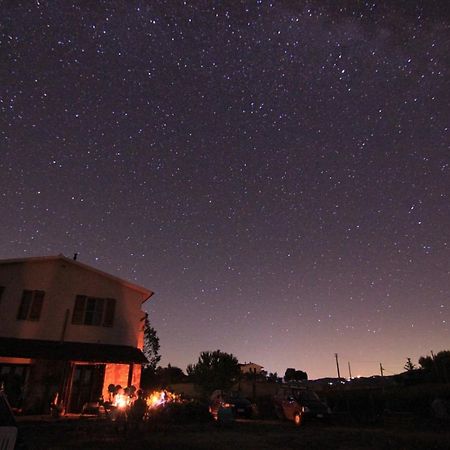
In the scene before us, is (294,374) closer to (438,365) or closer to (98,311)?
(438,365)

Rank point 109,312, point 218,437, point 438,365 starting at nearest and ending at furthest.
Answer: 1. point 218,437
2. point 109,312
3. point 438,365

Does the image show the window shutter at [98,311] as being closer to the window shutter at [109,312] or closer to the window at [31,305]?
the window shutter at [109,312]

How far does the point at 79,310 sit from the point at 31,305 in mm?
2412

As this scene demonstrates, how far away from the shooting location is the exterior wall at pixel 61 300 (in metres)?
20.7

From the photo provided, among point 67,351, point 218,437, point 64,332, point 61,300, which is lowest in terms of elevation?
point 218,437

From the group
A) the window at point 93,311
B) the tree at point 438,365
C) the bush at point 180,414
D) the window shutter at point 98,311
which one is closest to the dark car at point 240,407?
the bush at point 180,414

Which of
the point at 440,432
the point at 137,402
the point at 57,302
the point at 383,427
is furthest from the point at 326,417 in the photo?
the point at 57,302

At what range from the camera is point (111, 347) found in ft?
71.2

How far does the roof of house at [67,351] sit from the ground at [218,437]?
281 cm

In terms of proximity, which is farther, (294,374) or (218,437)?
(294,374)

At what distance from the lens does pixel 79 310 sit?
22125 millimetres

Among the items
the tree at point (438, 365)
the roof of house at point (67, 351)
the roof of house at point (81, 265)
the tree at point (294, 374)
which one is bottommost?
the roof of house at point (67, 351)

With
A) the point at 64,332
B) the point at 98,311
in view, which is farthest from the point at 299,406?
the point at 64,332

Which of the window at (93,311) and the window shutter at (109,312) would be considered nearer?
the window at (93,311)
